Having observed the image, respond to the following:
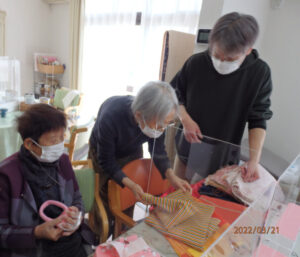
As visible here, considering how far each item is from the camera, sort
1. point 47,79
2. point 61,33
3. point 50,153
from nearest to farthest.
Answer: point 50,153 → point 61,33 → point 47,79

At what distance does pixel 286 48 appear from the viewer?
2312 millimetres

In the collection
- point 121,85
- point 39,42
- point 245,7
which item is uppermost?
point 245,7

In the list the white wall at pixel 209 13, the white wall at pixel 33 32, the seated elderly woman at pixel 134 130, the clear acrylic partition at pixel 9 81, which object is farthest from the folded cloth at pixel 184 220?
the white wall at pixel 33 32

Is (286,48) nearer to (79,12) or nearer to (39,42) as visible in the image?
(79,12)

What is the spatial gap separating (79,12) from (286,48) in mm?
3103

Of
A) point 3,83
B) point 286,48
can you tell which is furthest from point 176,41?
point 3,83

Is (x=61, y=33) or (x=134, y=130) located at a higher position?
(x=61, y=33)

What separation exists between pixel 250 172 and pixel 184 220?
442mm

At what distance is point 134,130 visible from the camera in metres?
Result: 1.29

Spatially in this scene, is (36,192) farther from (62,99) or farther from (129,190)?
(62,99)

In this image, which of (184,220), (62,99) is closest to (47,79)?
(62,99)

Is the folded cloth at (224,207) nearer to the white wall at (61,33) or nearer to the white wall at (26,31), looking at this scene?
the white wall at (61,33)

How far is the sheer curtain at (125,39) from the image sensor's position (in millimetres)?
2896

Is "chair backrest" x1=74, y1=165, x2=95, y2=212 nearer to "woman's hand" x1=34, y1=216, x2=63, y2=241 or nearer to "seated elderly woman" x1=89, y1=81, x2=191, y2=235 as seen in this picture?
"seated elderly woman" x1=89, y1=81, x2=191, y2=235
